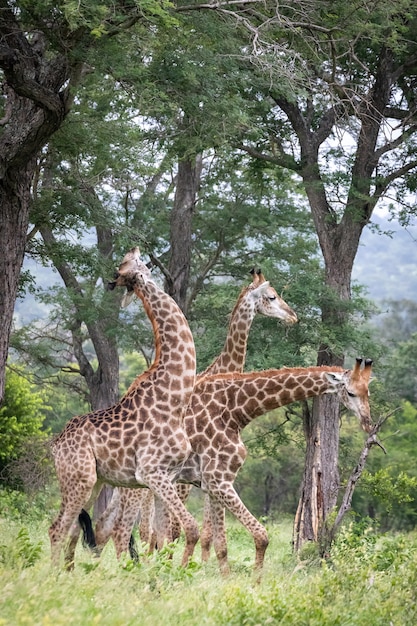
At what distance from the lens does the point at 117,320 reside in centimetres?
2073

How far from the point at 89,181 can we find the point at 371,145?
196 inches

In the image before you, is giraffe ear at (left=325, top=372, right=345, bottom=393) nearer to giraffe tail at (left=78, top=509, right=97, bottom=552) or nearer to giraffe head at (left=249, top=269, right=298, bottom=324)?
giraffe head at (left=249, top=269, right=298, bottom=324)

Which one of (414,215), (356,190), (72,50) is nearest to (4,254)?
(72,50)

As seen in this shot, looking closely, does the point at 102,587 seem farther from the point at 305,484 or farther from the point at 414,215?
the point at 414,215

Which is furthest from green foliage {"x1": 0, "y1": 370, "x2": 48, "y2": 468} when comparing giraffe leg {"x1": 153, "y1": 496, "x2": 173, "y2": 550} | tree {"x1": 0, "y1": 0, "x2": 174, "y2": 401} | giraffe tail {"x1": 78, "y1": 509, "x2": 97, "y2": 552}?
giraffe leg {"x1": 153, "y1": 496, "x2": 173, "y2": 550}

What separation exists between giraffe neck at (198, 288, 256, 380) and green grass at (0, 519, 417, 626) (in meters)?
3.20

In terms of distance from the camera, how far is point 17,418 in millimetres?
22516

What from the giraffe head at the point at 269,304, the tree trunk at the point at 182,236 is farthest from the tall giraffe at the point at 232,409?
the tree trunk at the point at 182,236

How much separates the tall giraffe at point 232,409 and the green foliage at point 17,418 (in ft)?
38.9

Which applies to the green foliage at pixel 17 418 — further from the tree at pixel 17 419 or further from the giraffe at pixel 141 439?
the giraffe at pixel 141 439

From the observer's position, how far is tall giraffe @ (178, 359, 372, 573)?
973cm

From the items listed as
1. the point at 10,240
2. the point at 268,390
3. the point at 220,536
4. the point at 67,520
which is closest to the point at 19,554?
the point at 67,520

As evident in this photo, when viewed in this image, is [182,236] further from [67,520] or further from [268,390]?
[67,520]

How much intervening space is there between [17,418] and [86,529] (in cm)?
1317
